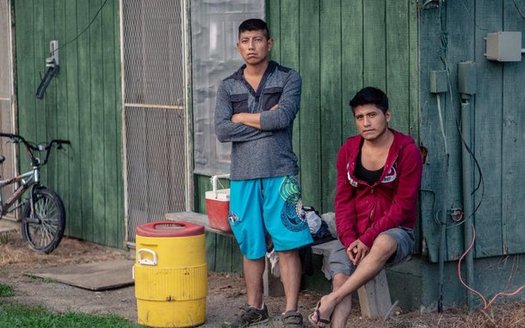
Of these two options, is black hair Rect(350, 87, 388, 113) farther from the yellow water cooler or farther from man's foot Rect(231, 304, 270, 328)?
man's foot Rect(231, 304, 270, 328)

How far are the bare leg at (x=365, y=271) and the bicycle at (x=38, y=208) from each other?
4.89 metres

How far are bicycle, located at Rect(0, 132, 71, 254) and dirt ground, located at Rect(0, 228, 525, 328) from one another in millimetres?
148

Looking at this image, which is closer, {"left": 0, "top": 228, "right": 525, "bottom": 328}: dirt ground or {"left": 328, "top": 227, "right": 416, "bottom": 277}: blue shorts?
{"left": 328, "top": 227, "right": 416, "bottom": 277}: blue shorts

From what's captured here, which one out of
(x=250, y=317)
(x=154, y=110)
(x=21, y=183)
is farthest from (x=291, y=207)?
(x=21, y=183)

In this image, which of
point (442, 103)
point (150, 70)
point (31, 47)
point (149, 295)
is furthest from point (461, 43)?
point (31, 47)

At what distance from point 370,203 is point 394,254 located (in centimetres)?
40

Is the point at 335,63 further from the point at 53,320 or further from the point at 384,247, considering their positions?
the point at 53,320

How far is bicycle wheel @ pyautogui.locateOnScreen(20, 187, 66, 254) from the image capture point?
37.1 ft

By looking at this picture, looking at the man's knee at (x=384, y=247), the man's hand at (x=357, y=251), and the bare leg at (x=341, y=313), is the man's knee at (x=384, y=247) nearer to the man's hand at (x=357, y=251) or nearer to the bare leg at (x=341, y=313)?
the man's hand at (x=357, y=251)

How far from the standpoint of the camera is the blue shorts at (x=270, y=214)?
7.65 meters

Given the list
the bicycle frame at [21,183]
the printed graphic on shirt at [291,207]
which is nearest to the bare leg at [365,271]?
the printed graphic on shirt at [291,207]

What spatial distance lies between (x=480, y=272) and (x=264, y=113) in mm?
1835

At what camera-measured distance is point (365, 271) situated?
22.8 feet

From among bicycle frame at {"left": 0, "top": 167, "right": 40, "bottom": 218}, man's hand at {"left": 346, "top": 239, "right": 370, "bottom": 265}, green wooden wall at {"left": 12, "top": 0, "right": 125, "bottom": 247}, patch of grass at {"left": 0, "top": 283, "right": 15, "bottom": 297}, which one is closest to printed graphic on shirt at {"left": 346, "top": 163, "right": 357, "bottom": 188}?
man's hand at {"left": 346, "top": 239, "right": 370, "bottom": 265}
